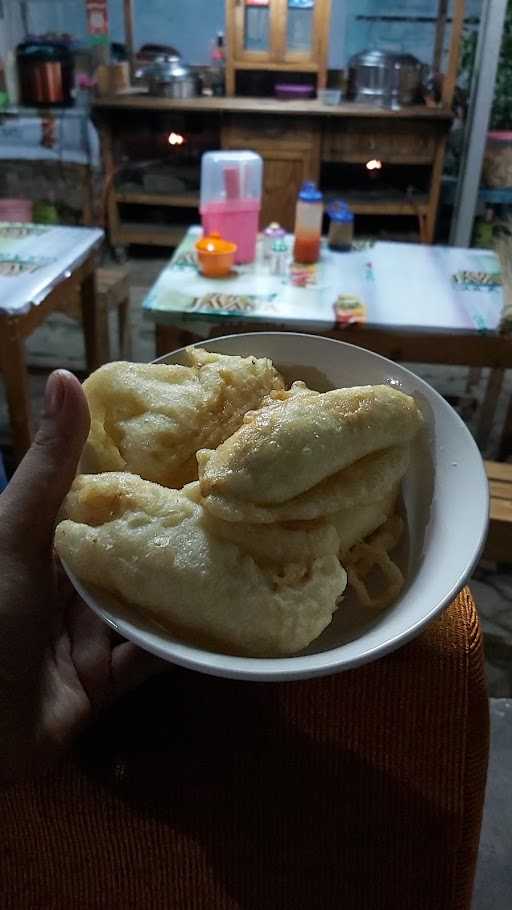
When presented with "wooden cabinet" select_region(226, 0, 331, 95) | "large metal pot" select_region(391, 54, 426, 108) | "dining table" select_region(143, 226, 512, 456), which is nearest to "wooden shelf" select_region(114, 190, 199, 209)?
"wooden cabinet" select_region(226, 0, 331, 95)

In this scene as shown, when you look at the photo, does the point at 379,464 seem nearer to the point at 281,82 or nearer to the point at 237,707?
the point at 237,707

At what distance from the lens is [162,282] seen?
198 cm

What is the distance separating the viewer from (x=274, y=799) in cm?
82

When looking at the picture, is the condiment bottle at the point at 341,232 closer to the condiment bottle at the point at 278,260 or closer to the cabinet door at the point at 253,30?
the condiment bottle at the point at 278,260

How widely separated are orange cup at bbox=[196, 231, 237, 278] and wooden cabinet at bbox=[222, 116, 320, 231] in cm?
185

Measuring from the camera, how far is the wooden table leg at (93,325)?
2523 millimetres

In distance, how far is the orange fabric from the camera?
813 millimetres

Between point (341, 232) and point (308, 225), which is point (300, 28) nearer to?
point (341, 232)

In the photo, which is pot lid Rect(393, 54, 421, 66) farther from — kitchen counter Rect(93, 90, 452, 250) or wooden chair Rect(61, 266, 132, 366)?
wooden chair Rect(61, 266, 132, 366)

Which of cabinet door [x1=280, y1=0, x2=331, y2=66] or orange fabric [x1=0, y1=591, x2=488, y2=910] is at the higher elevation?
cabinet door [x1=280, y1=0, x2=331, y2=66]

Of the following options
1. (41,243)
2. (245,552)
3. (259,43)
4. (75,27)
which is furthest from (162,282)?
(75,27)

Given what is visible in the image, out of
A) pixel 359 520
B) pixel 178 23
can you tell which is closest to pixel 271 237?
pixel 359 520

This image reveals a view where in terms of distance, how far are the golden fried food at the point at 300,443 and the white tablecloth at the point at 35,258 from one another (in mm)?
1432

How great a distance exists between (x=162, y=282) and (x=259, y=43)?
95.3 inches
